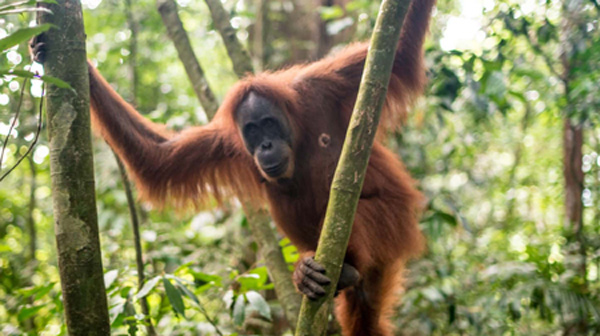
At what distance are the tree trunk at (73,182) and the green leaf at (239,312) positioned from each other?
35.9 inches

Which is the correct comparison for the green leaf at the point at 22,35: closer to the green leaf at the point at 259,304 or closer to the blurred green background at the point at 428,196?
the blurred green background at the point at 428,196

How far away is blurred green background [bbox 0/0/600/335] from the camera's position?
3352 mm

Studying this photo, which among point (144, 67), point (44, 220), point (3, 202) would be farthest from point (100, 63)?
point (44, 220)

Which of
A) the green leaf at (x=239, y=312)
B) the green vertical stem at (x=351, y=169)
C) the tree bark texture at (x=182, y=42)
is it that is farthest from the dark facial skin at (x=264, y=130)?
the green vertical stem at (x=351, y=169)

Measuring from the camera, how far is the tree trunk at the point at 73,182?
1.74 metres

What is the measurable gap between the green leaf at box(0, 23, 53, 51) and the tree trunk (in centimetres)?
44

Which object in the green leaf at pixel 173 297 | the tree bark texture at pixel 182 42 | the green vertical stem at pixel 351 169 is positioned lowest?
the green leaf at pixel 173 297

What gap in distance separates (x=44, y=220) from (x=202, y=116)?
2.51 metres

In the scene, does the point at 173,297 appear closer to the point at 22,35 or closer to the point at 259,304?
the point at 259,304

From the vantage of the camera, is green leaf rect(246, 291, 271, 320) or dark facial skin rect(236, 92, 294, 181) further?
dark facial skin rect(236, 92, 294, 181)

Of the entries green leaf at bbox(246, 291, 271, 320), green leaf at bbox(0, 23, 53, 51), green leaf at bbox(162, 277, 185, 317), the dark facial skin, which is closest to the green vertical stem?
green leaf at bbox(162, 277, 185, 317)

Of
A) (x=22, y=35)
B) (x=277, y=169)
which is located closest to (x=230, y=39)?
(x=277, y=169)

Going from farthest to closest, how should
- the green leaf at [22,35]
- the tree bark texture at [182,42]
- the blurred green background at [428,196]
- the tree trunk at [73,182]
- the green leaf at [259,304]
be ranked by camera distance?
the tree bark texture at [182,42]
the blurred green background at [428,196]
the green leaf at [259,304]
the tree trunk at [73,182]
the green leaf at [22,35]

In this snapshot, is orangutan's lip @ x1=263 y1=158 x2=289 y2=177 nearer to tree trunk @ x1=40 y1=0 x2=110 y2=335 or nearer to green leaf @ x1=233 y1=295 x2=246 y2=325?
green leaf @ x1=233 y1=295 x2=246 y2=325
